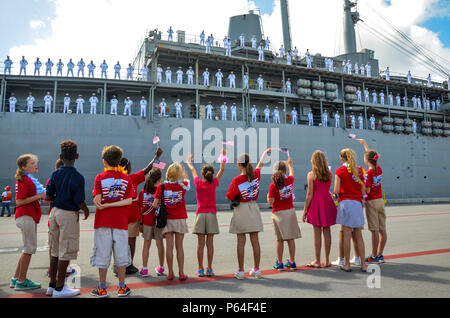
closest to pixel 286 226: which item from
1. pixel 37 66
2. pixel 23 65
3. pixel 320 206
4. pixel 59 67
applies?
pixel 320 206

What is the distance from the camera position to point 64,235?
341 centimetres

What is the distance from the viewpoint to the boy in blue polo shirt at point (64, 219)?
3396 mm

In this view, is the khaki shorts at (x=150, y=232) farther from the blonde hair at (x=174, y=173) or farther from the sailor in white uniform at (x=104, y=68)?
the sailor in white uniform at (x=104, y=68)

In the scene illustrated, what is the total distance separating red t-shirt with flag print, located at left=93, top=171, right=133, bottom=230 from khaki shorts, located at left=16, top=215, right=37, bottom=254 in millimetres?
1200

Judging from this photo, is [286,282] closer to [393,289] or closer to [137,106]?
[393,289]

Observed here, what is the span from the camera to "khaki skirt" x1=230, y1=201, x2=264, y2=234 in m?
4.16

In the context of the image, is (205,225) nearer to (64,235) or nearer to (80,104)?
(64,235)

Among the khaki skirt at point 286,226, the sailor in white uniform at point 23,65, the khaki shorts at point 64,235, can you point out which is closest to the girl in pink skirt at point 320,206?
the khaki skirt at point 286,226

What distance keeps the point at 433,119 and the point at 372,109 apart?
326 inches

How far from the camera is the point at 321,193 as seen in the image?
4.74 m

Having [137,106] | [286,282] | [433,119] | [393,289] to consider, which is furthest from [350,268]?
[433,119]

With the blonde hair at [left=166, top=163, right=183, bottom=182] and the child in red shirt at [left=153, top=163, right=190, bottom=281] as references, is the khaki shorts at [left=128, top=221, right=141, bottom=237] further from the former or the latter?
the blonde hair at [left=166, top=163, right=183, bottom=182]

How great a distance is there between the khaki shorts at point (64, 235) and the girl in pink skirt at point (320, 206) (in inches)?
133

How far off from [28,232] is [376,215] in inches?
215
